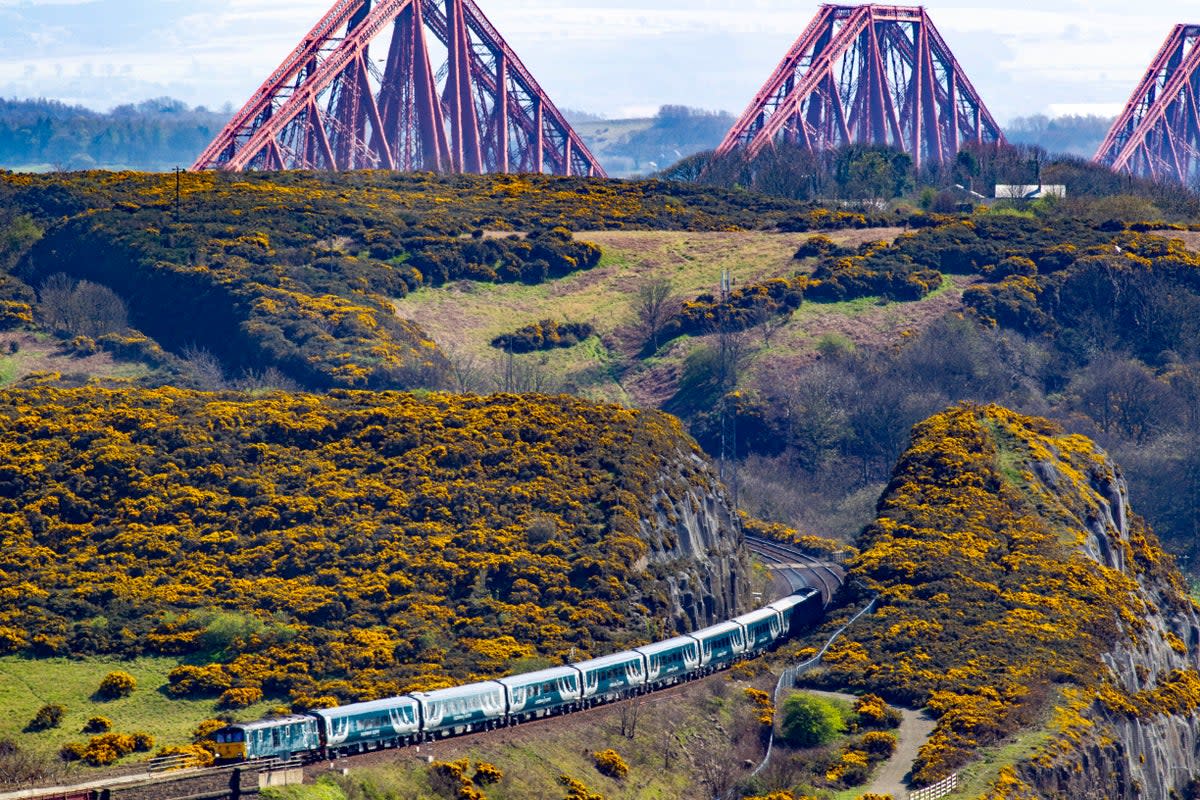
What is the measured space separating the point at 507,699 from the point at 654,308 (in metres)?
70.1

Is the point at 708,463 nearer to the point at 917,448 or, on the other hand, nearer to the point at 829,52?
the point at 917,448

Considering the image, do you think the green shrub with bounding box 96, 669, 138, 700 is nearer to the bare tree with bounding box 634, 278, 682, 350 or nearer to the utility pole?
the utility pole

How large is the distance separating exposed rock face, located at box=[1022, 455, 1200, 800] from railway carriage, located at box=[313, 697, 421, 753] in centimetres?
1815

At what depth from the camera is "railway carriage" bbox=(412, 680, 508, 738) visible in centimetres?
5756

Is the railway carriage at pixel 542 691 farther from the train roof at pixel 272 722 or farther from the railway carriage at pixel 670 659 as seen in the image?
the train roof at pixel 272 722

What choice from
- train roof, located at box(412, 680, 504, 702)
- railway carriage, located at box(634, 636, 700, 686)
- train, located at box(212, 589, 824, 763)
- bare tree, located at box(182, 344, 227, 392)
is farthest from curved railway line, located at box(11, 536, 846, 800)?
bare tree, located at box(182, 344, 227, 392)

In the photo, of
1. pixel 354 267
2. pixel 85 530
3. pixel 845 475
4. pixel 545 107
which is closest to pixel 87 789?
pixel 85 530

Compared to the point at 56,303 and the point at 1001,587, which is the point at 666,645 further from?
the point at 56,303

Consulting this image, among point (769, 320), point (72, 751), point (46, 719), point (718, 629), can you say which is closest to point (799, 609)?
point (718, 629)

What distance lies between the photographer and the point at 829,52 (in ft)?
625

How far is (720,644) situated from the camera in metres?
70.7

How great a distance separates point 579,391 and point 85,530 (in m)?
48.6

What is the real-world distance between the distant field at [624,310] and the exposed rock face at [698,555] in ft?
108

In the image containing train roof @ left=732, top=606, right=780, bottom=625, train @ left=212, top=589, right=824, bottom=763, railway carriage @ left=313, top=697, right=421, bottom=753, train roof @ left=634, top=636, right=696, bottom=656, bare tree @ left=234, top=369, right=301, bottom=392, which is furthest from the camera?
bare tree @ left=234, top=369, right=301, bottom=392
